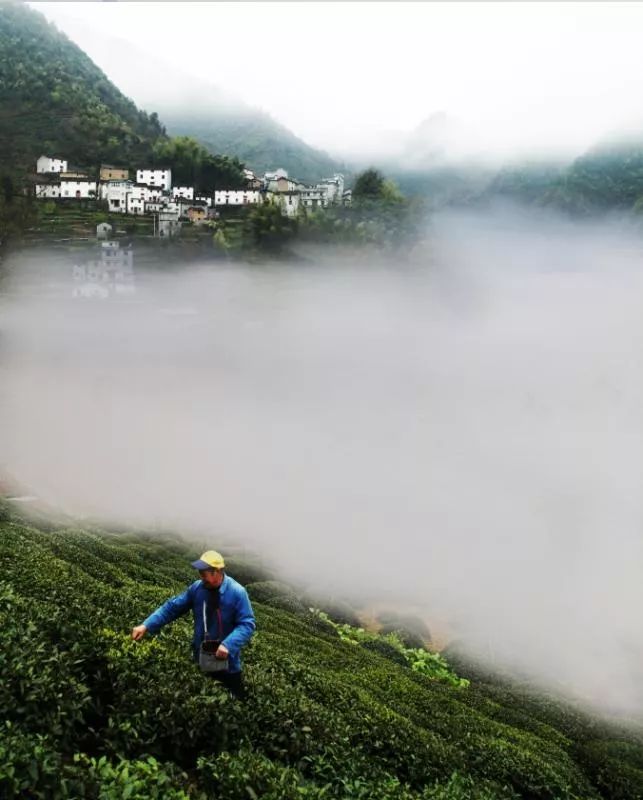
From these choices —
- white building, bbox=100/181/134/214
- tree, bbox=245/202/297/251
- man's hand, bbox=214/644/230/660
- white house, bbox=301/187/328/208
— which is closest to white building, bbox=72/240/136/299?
white building, bbox=100/181/134/214

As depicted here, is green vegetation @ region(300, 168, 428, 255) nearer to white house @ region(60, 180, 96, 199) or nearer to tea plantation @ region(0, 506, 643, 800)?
white house @ region(60, 180, 96, 199)

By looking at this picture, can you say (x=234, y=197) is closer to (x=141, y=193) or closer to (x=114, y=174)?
(x=141, y=193)

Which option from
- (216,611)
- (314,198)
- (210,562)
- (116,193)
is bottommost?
(216,611)

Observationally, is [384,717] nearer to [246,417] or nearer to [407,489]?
[407,489]

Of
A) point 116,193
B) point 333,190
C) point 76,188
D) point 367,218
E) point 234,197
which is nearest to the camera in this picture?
point 116,193

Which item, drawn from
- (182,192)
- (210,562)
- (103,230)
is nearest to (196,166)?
(182,192)

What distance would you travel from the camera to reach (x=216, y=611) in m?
→ 8.10

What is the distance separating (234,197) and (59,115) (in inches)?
1656

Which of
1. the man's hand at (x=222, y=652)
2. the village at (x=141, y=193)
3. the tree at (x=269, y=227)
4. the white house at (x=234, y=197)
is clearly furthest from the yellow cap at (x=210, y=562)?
the tree at (x=269, y=227)

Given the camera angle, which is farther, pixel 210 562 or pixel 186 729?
pixel 186 729

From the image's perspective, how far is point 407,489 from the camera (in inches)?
5197

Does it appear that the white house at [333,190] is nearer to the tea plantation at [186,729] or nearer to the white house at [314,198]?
the white house at [314,198]

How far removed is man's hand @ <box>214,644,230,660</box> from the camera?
793 centimetres

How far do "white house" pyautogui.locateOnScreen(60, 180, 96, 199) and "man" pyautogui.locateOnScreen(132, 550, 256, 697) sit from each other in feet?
437
